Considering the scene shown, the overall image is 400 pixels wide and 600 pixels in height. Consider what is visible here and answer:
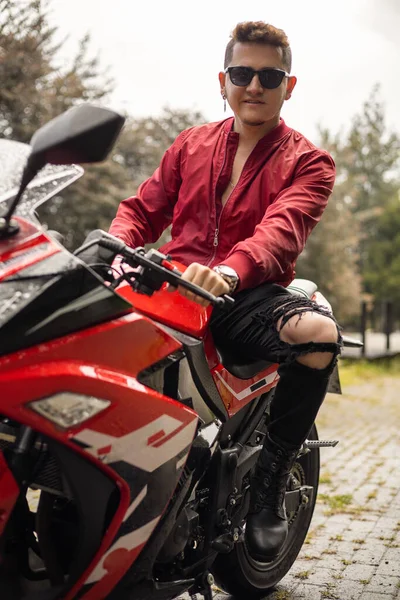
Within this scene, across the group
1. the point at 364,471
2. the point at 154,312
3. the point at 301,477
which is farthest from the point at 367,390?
the point at 154,312

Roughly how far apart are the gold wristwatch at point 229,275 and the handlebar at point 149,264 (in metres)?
0.35

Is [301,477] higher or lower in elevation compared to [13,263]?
lower

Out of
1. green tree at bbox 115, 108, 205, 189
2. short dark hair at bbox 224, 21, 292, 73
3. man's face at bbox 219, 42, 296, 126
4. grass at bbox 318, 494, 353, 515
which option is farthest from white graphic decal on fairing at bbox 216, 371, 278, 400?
green tree at bbox 115, 108, 205, 189

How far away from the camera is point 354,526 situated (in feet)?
16.3

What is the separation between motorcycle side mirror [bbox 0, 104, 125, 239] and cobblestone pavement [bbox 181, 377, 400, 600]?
2.36 meters

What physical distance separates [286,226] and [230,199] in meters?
0.37

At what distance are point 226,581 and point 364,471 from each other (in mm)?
3433

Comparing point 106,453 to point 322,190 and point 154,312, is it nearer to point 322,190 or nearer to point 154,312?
point 154,312

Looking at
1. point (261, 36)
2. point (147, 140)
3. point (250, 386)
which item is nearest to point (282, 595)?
point (250, 386)

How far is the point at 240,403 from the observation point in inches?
121

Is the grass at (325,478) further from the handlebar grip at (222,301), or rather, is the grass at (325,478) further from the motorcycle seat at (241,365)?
the handlebar grip at (222,301)

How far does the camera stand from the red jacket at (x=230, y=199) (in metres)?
3.20

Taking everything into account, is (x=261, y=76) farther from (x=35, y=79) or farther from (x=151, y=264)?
(x=35, y=79)

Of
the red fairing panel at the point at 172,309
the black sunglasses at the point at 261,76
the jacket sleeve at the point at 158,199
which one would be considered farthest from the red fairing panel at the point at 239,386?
the black sunglasses at the point at 261,76
